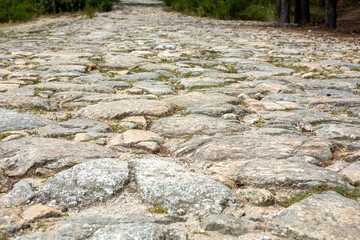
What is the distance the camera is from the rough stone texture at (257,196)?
59.7 inches

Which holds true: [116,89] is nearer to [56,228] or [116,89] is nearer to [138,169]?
[138,169]

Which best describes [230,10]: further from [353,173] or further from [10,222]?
[10,222]

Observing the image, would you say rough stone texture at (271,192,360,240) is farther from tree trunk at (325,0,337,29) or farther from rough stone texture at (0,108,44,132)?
tree trunk at (325,0,337,29)

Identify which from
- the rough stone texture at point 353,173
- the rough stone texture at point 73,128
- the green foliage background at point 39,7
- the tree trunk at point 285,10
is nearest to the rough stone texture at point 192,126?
the rough stone texture at point 73,128

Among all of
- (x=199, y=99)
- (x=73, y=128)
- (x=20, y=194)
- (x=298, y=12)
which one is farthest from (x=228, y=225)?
(x=298, y=12)

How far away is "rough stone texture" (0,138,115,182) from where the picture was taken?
1741 millimetres

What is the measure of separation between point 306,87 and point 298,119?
1192mm

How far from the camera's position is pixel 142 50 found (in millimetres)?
5836

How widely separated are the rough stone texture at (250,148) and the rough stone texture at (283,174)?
0.30ft

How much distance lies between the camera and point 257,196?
Result: 5.06ft

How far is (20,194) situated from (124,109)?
1259mm

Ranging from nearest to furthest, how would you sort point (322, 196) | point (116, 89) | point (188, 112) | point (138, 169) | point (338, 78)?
point (322, 196)
point (138, 169)
point (188, 112)
point (116, 89)
point (338, 78)


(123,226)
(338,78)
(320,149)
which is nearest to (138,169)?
(123,226)

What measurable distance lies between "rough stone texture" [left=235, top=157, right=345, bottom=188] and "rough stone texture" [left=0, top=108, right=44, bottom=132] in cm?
141
